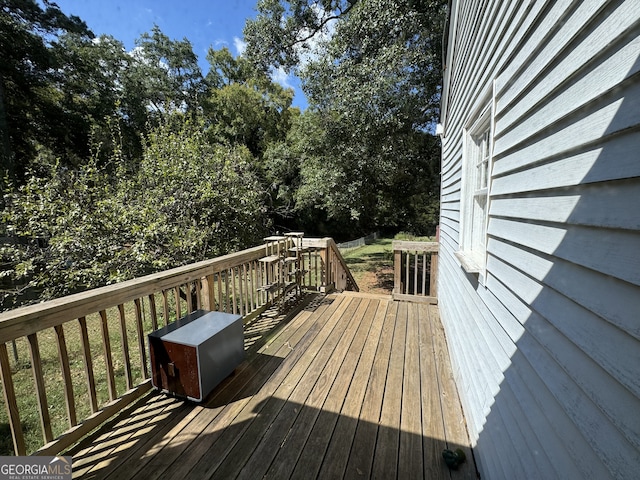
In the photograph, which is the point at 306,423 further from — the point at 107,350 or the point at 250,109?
the point at 250,109

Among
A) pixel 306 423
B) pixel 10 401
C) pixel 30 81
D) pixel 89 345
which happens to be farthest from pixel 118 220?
pixel 30 81

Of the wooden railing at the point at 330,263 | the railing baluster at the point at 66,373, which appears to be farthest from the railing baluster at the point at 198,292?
the wooden railing at the point at 330,263

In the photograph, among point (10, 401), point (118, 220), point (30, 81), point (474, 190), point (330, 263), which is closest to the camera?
point (10, 401)

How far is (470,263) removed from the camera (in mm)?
2098

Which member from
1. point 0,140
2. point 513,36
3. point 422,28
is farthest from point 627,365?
point 0,140

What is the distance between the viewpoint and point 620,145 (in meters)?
0.68

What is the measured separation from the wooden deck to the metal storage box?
0.46 feet

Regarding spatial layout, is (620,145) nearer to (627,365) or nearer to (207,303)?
(627,365)

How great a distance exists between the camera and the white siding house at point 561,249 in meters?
0.65

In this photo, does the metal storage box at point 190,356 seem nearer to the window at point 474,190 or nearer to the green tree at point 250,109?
the window at point 474,190

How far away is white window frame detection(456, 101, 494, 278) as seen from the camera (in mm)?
2371

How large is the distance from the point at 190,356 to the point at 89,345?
3.09 ft

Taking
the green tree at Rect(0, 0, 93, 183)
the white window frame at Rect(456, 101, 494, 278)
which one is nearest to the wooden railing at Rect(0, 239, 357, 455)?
the white window frame at Rect(456, 101, 494, 278)

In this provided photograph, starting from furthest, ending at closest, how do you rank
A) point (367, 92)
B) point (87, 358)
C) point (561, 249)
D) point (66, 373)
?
point (367, 92) → point (87, 358) → point (66, 373) → point (561, 249)
